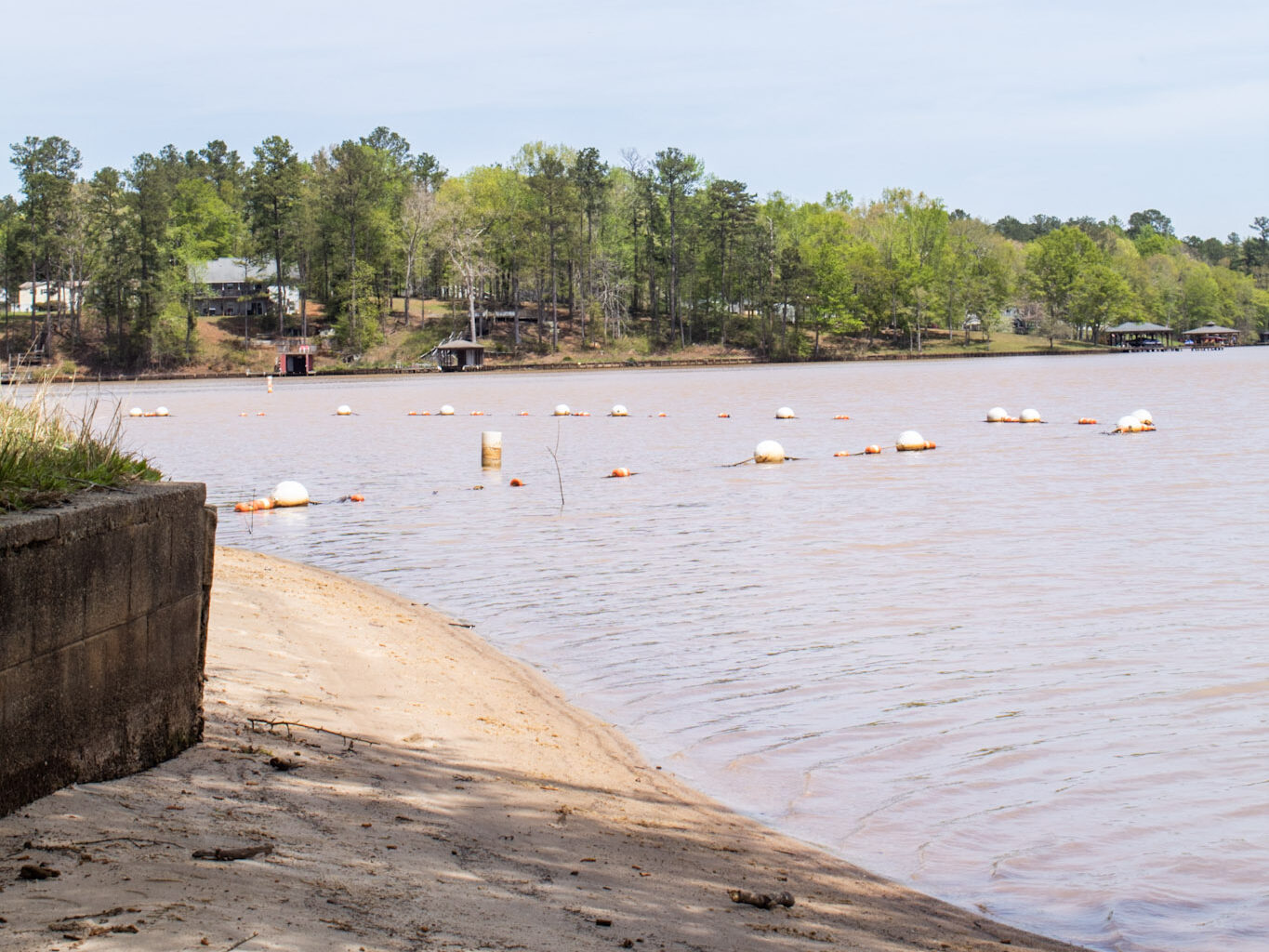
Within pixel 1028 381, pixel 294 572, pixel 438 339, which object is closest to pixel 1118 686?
pixel 294 572

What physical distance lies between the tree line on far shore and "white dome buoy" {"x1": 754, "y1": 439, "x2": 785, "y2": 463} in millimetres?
94696

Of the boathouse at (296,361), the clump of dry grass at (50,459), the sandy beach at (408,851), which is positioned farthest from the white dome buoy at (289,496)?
the boathouse at (296,361)

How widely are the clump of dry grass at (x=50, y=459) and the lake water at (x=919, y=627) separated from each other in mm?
3998

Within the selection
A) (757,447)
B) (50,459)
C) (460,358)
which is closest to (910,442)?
(757,447)

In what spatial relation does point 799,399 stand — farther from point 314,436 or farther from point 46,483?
point 46,483

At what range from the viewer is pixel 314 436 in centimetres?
4172

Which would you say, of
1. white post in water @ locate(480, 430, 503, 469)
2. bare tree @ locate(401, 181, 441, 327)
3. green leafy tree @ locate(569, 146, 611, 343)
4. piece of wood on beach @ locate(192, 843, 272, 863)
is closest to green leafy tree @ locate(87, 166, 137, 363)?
bare tree @ locate(401, 181, 441, 327)

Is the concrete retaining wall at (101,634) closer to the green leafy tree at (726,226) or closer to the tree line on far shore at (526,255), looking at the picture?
the tree line on far shore at (526,255)

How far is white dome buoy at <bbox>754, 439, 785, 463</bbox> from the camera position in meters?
29.1

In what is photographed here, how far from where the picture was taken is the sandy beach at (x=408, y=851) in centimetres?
429

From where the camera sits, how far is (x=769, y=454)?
2914 centimetres

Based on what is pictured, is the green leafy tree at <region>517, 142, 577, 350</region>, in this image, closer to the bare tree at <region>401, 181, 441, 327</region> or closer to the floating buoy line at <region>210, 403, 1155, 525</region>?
the bare tree at <region>401, 181, 441, 327</region>

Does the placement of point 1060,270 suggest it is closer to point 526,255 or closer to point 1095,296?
point 1095,296

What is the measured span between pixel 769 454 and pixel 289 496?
1123cm
